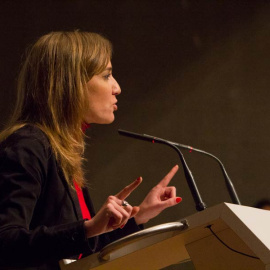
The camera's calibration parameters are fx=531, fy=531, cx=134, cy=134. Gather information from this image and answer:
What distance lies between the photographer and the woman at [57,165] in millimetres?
1271

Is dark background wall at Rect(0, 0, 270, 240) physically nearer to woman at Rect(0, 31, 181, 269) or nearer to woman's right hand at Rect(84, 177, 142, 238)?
woman at Rect(0, 31, 181, 269)

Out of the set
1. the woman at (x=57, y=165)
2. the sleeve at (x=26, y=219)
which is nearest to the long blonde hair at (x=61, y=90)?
the woman at (x=57, y=165)

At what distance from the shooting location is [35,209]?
4.72ft

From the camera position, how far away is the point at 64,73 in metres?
1.69

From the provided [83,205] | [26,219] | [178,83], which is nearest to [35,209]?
[26,219]

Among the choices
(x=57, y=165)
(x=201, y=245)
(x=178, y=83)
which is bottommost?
(x=201, y=245)

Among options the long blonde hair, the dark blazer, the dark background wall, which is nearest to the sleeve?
the dark blazer

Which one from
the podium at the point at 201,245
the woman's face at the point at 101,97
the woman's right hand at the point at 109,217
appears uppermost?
the woman's face at the point at 101,97

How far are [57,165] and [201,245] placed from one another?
17.8 inches

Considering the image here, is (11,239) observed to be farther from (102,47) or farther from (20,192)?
(102,47)

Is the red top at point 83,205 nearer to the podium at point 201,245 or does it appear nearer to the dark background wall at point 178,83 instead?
the podium at point 201,245

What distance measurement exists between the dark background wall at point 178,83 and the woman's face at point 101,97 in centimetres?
140

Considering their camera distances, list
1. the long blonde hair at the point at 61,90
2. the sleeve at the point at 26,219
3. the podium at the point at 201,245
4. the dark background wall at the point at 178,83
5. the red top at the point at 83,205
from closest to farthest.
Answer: the podium at the point at 201,245
the sleeve at the point at 26,219
the long blonde hair at the point at 61,90
the red top at the point at 83,205
the dark background wall at the point at 178,83

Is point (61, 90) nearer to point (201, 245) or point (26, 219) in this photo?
point (26, 219)
